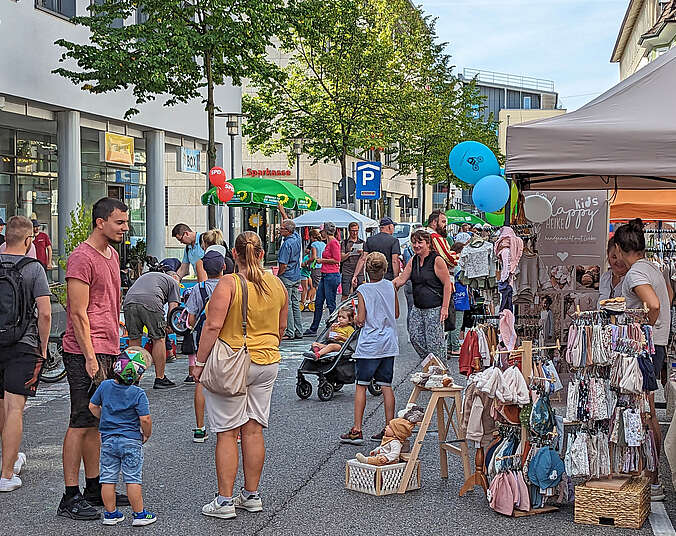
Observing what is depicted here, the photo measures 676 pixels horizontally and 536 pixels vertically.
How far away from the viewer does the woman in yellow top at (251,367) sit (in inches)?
242

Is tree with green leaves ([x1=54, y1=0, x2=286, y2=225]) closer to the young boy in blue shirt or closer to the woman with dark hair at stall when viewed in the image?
the woman with dark hair at stall

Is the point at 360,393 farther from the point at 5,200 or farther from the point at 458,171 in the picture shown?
the point at 5,200

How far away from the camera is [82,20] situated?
17766 millimetres

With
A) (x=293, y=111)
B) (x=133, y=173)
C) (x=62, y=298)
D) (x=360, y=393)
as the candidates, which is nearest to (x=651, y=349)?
(x=360, y=393)

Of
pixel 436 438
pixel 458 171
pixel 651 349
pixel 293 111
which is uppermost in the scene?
pixel 293 111

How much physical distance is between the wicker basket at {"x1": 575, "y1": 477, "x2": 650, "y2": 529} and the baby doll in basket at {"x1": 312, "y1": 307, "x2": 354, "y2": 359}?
485cm

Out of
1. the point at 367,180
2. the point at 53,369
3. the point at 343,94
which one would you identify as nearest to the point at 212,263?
the point at 53,369

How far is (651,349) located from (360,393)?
2.70 m

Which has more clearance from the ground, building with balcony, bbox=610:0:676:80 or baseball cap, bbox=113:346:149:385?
building with balcony, bbox=610:0:676:80

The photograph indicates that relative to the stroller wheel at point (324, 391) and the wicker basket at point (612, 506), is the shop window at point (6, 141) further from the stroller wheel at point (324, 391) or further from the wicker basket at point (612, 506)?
the wicker basket at point (612, 506)

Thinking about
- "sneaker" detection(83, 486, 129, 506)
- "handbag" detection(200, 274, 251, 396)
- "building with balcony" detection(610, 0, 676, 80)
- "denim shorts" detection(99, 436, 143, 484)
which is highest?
"building with balcony" detection(610, 0, 676, 80)

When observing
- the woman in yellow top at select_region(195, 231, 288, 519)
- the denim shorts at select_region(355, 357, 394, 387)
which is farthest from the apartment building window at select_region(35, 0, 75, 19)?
the woman in yellow top at select_region(195, 231, 288, 519)

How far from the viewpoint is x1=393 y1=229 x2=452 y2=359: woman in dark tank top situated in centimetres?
938

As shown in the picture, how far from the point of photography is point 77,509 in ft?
20.3
